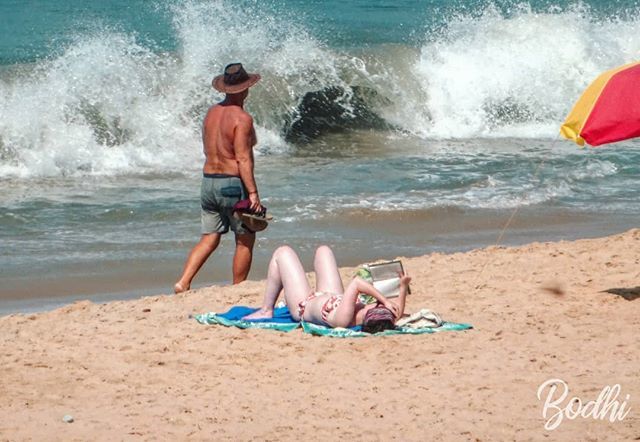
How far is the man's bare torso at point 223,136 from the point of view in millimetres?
8117

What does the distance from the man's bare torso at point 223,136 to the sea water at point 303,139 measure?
1.33 meters

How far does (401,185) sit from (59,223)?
3620 millimetres

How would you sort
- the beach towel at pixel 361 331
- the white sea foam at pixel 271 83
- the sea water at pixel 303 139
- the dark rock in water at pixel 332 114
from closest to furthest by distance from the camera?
the beach towel at pixel 361 331, the sea water at pixel 303 139, the white sea foam at pixel 271 83, the dark rock in water at pixel 332 114

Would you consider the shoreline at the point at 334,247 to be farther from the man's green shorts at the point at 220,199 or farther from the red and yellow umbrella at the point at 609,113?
the red and yellow umbrella at the point at 609,113

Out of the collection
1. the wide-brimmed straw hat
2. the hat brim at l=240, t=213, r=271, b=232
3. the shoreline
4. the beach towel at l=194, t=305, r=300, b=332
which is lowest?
the shoreline

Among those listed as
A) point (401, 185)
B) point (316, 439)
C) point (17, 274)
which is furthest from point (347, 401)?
point (401, 185)

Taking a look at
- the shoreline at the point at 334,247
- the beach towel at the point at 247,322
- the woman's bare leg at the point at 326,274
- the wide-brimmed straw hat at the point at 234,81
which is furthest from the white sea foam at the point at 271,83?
the woman's bare leg at the point at 326,274

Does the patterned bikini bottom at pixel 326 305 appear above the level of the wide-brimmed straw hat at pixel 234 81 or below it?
below

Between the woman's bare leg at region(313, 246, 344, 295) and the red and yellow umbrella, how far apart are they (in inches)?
59.6

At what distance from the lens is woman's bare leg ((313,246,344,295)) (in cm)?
717

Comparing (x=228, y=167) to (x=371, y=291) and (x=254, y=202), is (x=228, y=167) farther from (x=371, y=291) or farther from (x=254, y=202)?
(x=371, y=291)

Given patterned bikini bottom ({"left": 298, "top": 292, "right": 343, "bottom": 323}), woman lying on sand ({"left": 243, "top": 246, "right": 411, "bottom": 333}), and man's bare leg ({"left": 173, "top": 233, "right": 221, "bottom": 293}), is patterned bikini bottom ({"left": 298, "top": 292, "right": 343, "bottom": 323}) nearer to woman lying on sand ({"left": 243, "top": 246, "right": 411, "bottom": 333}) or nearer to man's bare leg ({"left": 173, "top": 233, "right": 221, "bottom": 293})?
woman lying on sand ({"left": 243, "top": 246, "right": 411, "bottom": 333})

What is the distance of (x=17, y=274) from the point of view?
370 inches

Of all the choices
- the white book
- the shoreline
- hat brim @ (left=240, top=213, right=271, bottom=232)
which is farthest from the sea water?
the white book
